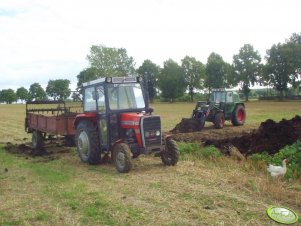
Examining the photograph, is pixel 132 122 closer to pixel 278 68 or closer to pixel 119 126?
pixel 119 126

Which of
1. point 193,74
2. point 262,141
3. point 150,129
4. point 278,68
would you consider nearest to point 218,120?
point 262,141

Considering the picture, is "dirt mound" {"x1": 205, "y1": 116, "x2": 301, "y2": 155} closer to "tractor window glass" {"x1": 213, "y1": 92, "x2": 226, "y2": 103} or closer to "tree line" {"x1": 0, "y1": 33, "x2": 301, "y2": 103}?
"tractor window glass" {"x1": 213, "y1": 92, "x2": 226, "y2": 103}

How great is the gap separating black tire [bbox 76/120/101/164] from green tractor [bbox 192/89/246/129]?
33.7 ft

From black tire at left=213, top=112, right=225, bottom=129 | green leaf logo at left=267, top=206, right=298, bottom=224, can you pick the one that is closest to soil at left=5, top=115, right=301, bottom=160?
green leaf logo at left=267, top=206, right=298, bottom=224

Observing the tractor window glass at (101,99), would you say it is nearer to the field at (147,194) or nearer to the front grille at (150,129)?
the front grille at (150,129)

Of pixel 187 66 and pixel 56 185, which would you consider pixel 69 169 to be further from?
pixel 187 66

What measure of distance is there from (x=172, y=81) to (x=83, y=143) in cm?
7171

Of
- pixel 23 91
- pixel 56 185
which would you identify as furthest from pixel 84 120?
pixel 23 91

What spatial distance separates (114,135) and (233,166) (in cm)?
301

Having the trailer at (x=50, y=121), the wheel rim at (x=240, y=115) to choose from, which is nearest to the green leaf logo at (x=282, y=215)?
the trailer at (x=50, y=121)

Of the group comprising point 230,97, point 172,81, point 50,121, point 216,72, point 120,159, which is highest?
point 216,72

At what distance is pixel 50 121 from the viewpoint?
530 inches

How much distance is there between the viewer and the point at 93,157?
36.3ft

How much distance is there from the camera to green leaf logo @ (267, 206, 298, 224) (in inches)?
238
